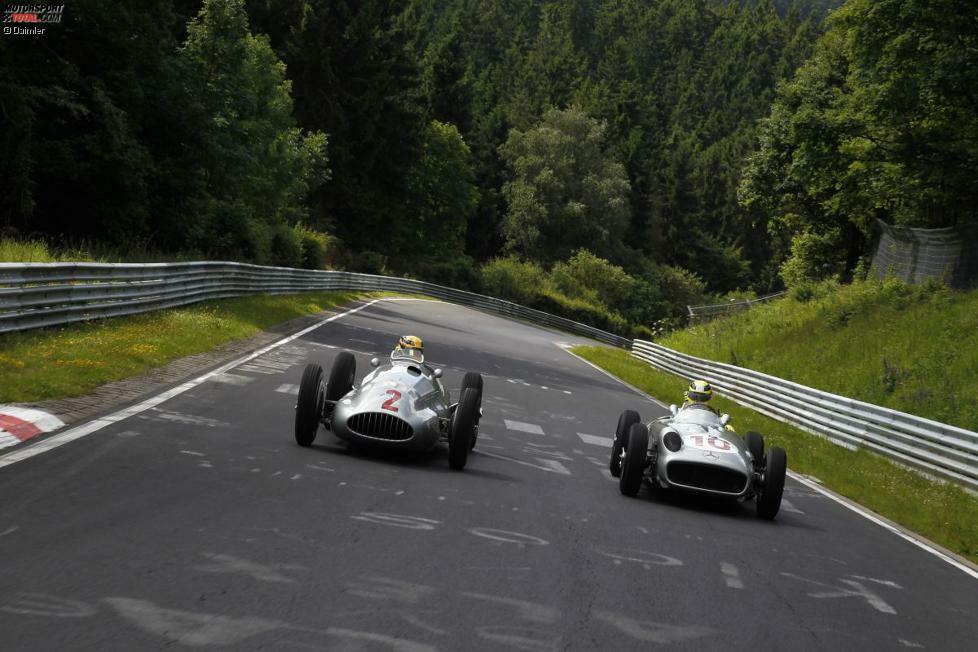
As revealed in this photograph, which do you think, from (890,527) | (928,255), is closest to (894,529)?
(890,527)

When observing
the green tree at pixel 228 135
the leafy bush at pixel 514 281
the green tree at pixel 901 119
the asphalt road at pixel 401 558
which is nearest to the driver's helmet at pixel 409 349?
the asphalt road at pixel 401 558

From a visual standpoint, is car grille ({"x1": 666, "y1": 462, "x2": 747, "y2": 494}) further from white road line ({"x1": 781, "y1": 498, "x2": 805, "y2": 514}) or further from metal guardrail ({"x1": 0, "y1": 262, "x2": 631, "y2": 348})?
metal guardrail ({"x1": 0, "y1": 262, "x2": 631, "y2": 348})

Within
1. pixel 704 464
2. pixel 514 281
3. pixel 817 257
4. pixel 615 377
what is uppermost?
pixel 817 257

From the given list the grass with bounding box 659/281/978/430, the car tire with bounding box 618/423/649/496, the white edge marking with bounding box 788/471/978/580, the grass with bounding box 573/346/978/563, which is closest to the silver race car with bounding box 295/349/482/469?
the car tire with bounding box 618/423/649/496

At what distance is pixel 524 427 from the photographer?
48.8 feet

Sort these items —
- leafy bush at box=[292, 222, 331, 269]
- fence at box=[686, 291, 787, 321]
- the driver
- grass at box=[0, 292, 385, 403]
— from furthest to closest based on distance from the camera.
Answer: fence at box=[686, 291, 787, 321], leafy bush at box=[292, 222, 331, 269], grass at box=[0, 292, 385, 403], the driver

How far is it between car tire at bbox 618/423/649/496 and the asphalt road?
20 centimetres

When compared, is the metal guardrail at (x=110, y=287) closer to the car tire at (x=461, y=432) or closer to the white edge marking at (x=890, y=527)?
the car tire at (x=461, y=432)

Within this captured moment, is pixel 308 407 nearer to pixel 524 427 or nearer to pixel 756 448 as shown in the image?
pixel 756 448

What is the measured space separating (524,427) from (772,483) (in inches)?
214

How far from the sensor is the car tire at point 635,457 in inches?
396

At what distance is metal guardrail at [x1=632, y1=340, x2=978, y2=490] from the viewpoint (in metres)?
14.5

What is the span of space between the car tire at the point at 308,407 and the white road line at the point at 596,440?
5.04 metres

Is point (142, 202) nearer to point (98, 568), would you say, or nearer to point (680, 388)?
point (680, 388)
